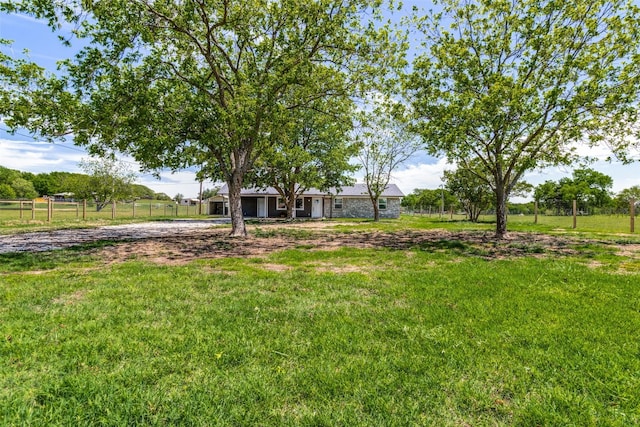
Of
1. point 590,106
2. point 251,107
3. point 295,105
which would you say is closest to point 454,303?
point 251,107

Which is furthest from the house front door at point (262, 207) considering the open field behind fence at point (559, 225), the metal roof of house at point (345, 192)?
the open field behind fence at point (559, 225)

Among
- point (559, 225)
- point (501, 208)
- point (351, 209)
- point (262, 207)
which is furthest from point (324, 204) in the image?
point (501, 208)

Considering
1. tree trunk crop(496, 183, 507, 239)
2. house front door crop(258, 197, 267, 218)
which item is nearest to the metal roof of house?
house front door crop(258, 197, 267, 218)

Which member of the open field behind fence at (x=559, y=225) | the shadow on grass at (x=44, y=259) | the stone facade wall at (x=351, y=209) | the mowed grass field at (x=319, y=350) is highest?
the stone facade wall at (x=351, y=209)

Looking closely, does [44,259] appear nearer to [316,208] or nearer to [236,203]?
[236,203]

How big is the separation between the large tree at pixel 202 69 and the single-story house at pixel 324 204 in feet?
66.7

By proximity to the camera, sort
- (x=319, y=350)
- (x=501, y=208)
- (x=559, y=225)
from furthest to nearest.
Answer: (x=559, y=225)
(x=501, y=208)
(x=319, y=350)

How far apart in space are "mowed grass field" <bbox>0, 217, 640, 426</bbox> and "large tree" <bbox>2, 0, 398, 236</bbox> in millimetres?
5776

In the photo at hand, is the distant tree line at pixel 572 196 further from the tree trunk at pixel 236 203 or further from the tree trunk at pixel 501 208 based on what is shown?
the tree trunk at pixel 236 203

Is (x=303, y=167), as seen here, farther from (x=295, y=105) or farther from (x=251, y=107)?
(x=251, y=107)

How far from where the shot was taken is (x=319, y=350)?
2961 millimetres

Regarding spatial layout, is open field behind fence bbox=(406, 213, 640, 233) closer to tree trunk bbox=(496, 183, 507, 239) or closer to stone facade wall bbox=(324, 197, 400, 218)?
tree trunk bbox=(496, 183, 507, 239)

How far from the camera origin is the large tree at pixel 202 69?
30.3 ft

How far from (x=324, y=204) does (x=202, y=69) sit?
21599 mm
